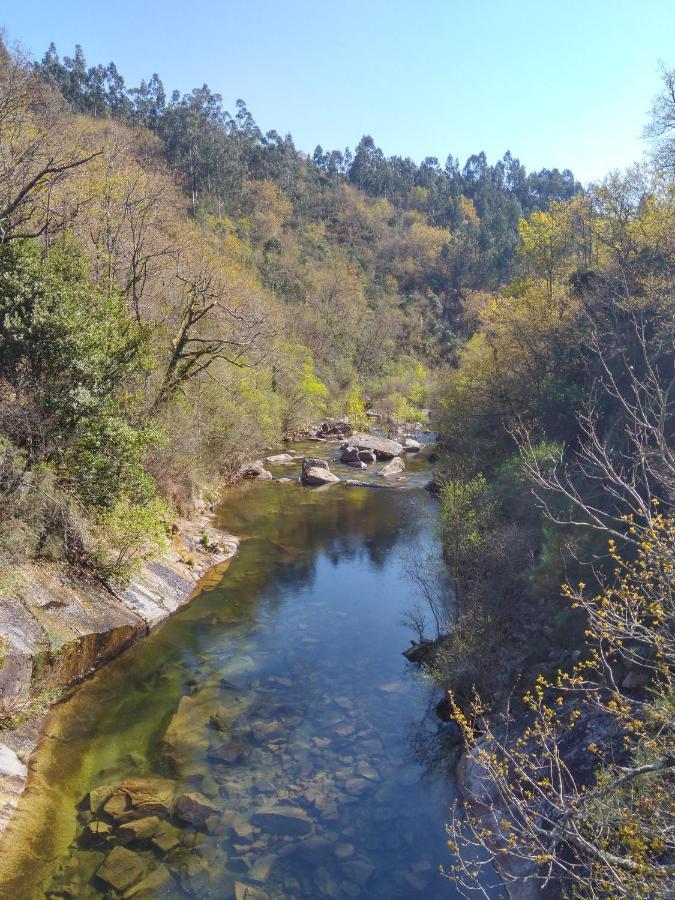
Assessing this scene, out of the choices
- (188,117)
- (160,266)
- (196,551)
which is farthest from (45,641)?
(188,117)

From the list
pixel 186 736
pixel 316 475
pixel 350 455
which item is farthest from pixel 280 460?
pixel 186 736

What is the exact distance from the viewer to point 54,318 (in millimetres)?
13492

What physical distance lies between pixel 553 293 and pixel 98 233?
56.3 ft

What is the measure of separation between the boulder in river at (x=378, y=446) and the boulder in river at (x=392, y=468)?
6.85ft

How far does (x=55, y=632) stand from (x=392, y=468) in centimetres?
2303

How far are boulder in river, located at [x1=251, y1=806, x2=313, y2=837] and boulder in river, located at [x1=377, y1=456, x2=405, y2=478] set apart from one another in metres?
22.7

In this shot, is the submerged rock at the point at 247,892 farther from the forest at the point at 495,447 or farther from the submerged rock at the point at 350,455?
the submerged rock at the point at 350,455

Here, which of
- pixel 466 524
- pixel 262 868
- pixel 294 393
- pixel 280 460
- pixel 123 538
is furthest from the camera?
pixel 294 393

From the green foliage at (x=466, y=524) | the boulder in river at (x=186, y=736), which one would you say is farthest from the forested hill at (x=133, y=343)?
the green foliage at (x=466, y=524)

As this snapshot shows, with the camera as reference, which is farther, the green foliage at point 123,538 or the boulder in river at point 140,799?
the green foliage at point 123,538

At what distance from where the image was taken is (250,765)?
33.5ft

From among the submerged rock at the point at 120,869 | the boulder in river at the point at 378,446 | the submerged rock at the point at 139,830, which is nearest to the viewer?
the submerged rock at the point at 120,869

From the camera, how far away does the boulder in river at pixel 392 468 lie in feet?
104

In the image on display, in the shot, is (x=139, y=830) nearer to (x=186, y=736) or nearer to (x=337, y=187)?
(x=186, y=736)
